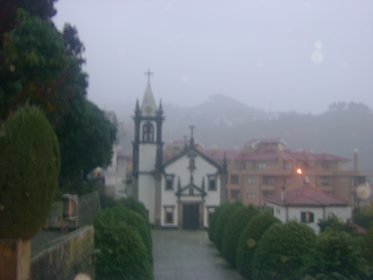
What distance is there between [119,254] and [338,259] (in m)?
7.13

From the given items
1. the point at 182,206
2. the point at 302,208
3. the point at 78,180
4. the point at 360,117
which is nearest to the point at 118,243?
the point at 78,180

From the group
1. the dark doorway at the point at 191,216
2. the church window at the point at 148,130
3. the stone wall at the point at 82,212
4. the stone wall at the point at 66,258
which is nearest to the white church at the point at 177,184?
the dark doorway at the point at 191,216

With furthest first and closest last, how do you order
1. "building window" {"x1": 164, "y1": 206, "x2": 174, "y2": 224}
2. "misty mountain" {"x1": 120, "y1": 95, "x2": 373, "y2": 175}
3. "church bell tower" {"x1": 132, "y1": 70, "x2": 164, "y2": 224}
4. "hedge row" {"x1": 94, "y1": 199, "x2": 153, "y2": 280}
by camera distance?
1. "misty mountain" {"x1": 120, "y1": 95, "x2": 373, "y2": 175}
2. "church bell tower" {"x1": 132, "y1": 70, "x2": 164, "y2": 224}
3. "building window" {"x1": 164, "y1": 206, "x2": 174, "y2": 224}
4. "hedge row" {"x1": 94, "y1": 199, "x2": 153, "y2": 280}

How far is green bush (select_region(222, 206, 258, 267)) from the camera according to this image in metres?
31.1

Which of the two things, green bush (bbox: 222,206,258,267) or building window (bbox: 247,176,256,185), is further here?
building window (bbox: 247,176,256,185)

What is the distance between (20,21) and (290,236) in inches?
523

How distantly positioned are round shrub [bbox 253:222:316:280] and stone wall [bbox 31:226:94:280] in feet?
34.3

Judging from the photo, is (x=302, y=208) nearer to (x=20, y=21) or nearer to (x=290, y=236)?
(x=290, y=236)

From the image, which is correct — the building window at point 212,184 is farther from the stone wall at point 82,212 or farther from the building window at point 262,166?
the stone wall at point 82,212

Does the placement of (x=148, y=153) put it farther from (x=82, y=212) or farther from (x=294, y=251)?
(x=294, y=251)

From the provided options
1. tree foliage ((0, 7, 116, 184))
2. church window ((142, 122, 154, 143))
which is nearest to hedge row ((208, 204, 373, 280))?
tree foliage ((0, 7, 116, 184))

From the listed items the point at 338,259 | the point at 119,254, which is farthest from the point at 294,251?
the point at 119,254

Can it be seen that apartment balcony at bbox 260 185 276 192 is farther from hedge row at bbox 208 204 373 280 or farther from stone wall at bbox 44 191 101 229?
stone wall at bbox 44 191 101 229

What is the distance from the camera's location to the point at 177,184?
58.2 meters
